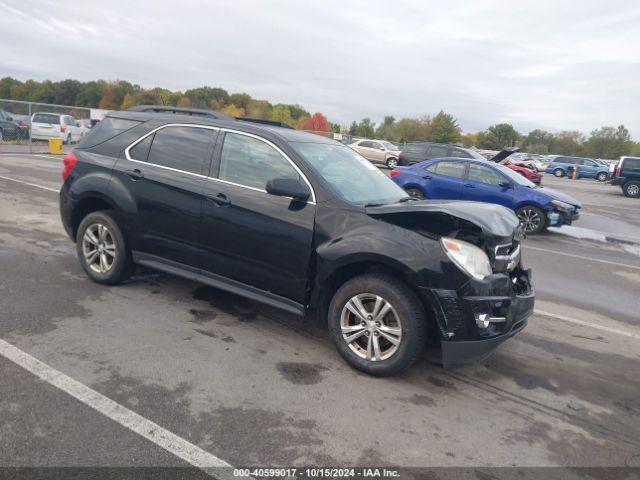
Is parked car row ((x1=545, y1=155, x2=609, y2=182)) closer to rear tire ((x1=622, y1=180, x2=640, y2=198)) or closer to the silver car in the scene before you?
rear tire ((x1=622, y1=180, x2=640, y2=198))

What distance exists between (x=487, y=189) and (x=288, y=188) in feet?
27.6

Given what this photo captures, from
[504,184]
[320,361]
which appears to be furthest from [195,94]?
[320,361]

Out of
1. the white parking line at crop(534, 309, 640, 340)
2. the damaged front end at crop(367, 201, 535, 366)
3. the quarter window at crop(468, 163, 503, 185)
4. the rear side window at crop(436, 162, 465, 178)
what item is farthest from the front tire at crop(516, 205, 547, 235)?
the damaged front end at crop(367, 201, 535, 366)

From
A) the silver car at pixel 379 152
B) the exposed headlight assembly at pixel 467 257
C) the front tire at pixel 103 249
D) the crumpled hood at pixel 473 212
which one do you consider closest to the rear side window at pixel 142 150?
the front tire at pixel 103 249

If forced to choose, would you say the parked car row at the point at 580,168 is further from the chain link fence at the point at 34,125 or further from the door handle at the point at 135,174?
the door handle at the point at 135,174

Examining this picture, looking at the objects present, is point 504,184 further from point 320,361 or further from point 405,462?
point 405,462

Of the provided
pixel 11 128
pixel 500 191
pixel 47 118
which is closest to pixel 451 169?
pixel 500 191

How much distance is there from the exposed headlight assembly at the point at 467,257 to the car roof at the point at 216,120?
1.73m

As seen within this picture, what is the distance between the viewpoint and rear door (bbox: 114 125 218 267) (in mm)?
4414

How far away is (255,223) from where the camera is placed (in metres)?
4.04

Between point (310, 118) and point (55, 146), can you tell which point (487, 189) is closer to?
point (55, 146)

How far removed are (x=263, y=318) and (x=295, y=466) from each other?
2081mm

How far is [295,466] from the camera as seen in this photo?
2.62 meters

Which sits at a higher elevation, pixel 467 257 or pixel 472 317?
pixel 467 257
